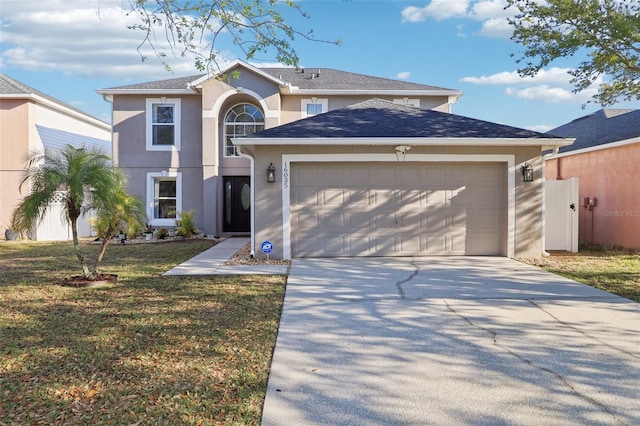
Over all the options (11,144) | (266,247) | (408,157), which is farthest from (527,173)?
(11,144)

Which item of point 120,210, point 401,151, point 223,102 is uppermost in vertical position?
point 223,102

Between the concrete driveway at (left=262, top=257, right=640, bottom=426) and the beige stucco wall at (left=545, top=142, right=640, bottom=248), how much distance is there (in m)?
6.50

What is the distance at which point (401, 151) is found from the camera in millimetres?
10641

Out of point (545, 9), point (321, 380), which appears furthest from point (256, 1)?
point (545, 9)

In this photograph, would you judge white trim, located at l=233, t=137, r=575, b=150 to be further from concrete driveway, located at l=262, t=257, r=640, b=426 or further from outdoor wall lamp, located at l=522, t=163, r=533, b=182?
concrete driveway, located at l=262, t=257, r=640, b=426

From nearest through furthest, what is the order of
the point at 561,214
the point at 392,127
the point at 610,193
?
the point at 392,127 → the point at 561,214 → the point at 610,193

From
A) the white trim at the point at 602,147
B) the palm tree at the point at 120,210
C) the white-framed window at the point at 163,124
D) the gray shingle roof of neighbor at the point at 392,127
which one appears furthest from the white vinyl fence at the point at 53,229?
the white trim at the point at 602,147

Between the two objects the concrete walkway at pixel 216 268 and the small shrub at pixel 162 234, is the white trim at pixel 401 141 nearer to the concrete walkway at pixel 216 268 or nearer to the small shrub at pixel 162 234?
the concrete walkway at pixel 216 268

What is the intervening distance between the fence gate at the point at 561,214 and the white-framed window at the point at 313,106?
8.08 meters

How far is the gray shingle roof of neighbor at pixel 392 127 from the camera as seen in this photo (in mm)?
10633

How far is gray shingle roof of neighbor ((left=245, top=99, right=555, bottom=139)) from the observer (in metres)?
10.6

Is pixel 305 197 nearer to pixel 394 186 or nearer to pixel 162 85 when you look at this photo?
pixel 394 186

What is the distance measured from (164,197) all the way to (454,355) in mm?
14381

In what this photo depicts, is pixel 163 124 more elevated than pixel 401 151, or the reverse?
pixel 163 124
